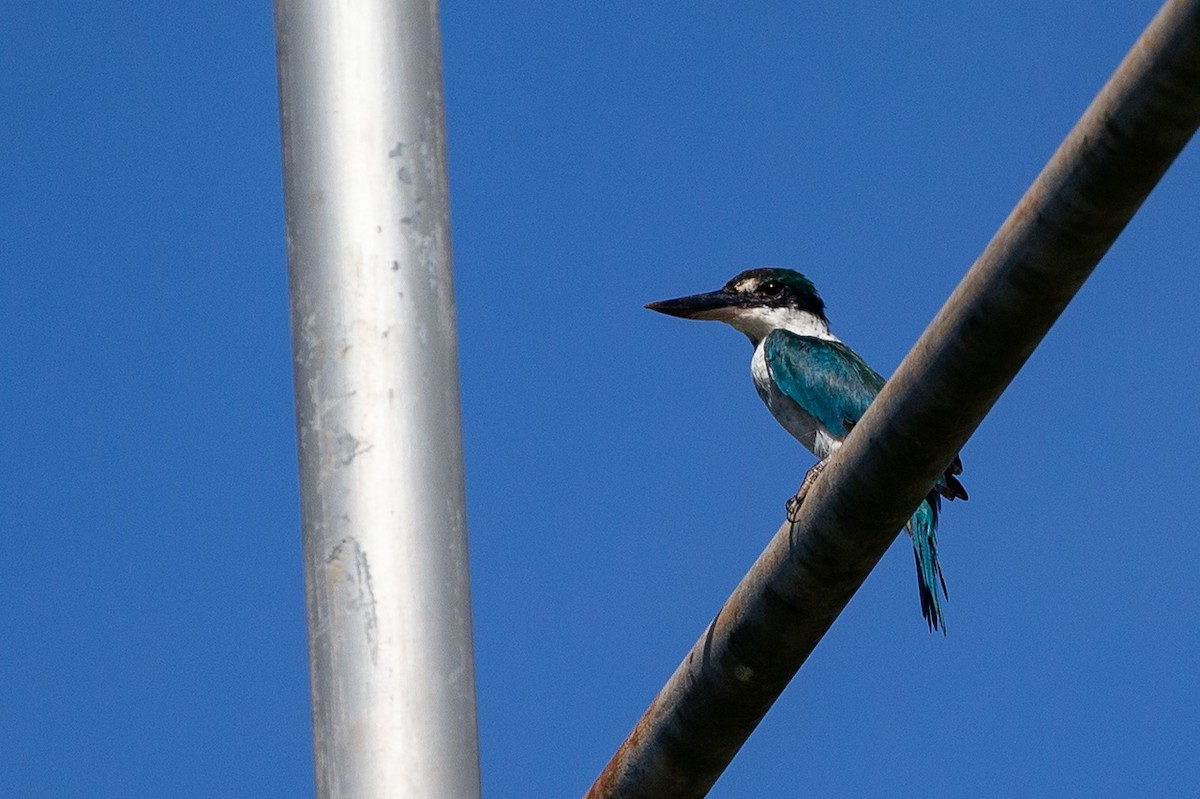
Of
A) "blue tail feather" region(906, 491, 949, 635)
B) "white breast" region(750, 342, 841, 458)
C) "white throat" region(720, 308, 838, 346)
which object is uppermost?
"white throat" region(720, 308, 838, 346)

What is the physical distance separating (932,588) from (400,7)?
3435mm

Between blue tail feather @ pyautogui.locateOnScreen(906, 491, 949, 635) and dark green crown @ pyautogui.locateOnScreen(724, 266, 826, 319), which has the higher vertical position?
dark green crown @ pyautogui.locateOnScreen(724, 266, 826, 319)

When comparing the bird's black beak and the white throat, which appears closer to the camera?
the bird's black beak

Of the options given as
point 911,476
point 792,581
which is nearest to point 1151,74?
point 911,476

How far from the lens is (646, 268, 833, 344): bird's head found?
24.4 feet

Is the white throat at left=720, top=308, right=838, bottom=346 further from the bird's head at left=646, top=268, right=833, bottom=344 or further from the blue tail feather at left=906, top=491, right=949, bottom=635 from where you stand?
the blue tail feather at left=906, top=491, right=949, bottom=635

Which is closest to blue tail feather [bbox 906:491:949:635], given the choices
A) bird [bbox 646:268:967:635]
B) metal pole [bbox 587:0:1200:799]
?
bird [bbox 646:268:967:635]

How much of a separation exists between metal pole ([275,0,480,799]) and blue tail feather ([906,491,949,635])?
3150 mm

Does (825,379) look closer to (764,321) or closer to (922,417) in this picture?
(764,321)

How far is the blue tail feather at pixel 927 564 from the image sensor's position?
547 cm

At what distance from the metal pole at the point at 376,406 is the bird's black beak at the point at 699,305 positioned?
388 centimetres

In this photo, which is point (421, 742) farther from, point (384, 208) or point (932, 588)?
→ point (932, 588)

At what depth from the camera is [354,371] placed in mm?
2354

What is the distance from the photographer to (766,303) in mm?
7488
